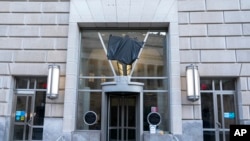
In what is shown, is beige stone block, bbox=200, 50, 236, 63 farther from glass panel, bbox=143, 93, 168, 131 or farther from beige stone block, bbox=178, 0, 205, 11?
glass panel, bbox=143, 93, 168, 131

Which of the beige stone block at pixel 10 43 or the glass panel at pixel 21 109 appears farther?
the beige stone block at pixel 10 43

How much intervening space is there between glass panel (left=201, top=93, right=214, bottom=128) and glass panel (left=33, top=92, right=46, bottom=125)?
21.8 ft

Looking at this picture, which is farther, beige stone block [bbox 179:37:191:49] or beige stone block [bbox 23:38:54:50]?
beige stone block [bbox 23:38:54:50]

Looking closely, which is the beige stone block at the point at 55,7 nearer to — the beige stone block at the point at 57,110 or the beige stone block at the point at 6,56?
the beige stone block at the point at 6,56

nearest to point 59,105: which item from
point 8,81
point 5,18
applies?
point 8,81

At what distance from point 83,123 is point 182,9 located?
6.36 meters

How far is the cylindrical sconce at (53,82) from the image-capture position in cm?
1006

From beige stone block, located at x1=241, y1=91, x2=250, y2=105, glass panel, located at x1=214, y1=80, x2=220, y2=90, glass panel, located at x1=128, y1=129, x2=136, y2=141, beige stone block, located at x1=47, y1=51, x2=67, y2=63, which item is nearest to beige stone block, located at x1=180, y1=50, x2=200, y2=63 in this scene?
glass panel, located at x1=214, y1=80, x2=220, y2=90

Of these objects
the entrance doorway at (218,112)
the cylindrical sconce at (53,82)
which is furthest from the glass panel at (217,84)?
the cylindrical sconce at (53,82)

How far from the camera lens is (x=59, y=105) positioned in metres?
10.3

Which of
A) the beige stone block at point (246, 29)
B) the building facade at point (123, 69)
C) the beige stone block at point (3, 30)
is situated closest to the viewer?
the building facade at point (123, 69)

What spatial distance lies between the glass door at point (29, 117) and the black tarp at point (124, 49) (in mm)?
3490

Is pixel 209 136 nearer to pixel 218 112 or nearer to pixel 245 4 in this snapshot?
pixel 218 112

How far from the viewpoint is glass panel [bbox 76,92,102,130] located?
415 inches
